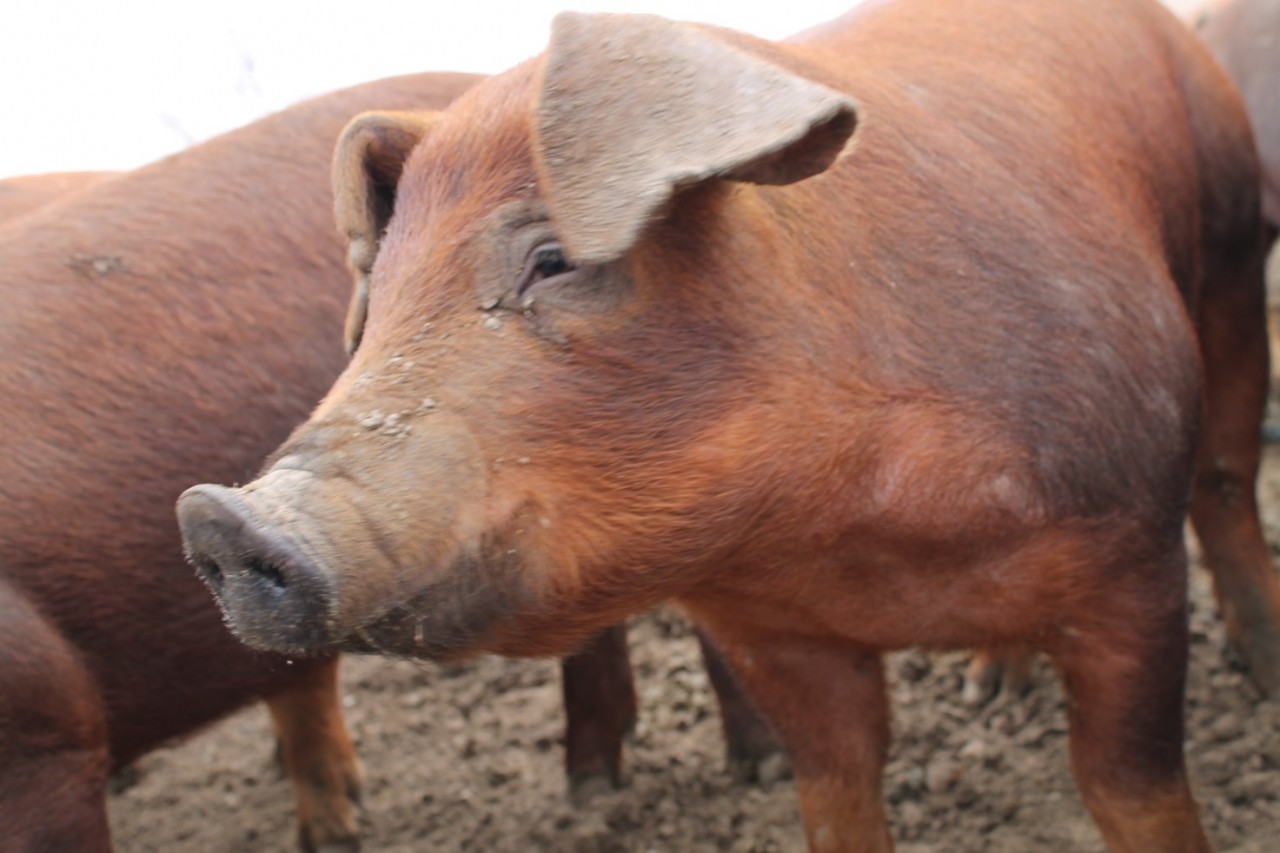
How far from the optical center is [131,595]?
3.34 meters

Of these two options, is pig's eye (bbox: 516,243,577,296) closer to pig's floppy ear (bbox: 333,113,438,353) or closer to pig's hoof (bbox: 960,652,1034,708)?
pig's floppy ear (bbox: 333,113,438,353)

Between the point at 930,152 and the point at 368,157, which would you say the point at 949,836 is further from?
the point at 368,157

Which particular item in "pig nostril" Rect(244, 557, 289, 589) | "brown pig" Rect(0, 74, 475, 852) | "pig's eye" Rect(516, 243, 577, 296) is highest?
"pig's eye" Rect(516, 243, 577, 296)

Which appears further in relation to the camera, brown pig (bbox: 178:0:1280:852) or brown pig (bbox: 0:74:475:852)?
brown pig (bbox: 0:74:475:852)

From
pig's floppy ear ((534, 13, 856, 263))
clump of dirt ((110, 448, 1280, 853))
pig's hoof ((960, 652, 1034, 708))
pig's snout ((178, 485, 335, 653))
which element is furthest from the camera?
pig's hoof ((960, 652, 1034, 708))

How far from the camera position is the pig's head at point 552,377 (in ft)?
6.32

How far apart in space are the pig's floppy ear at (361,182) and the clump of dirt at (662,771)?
2260 mm

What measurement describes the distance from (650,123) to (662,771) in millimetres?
3014

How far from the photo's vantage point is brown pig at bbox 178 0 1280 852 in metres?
1.99

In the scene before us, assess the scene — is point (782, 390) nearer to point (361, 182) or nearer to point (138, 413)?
point (361, 182)

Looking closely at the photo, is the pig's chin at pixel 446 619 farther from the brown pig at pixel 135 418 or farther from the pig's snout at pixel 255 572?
the brown pig at pixel 135 418

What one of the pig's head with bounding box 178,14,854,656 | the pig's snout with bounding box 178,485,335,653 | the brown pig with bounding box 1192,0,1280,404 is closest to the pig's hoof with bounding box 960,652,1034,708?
the pig's head with bounding box 178,14,854,656

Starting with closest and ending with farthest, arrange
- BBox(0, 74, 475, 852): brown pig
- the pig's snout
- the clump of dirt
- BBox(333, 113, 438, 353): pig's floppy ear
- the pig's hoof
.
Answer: the pig's snout < BBox(333, 113, 438, 353): pig's floppy ear < BBox(0, 74, 475, 852): brown pig < the clump of dirt < the pig's hoof

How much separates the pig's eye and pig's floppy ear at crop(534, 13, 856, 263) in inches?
5.8
